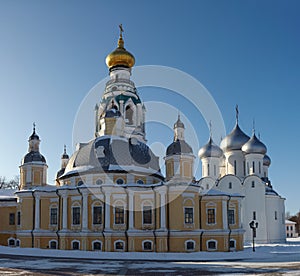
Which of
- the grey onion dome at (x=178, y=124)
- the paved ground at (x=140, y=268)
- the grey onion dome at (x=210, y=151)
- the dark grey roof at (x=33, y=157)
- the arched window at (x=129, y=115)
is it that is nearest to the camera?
the paved ground at (x=140, y=268)

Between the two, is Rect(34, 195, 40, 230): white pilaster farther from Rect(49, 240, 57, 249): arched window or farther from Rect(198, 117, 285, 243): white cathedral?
Rect(198, 117, 285, 243): white cathedral

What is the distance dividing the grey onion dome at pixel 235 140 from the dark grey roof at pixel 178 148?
1642cm

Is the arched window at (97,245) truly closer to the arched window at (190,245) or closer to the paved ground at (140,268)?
the arched window at (190,245)

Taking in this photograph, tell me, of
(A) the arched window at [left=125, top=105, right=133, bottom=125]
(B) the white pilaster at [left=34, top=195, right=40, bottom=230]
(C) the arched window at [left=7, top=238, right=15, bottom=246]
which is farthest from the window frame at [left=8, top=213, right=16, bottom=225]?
(A) the arched window at [left=125, top=105, right=133, bottom=125]

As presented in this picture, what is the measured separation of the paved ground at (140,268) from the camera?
18.0 metres

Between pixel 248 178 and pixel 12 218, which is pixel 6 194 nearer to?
pixel 12 218

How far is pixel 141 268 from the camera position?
19812mm

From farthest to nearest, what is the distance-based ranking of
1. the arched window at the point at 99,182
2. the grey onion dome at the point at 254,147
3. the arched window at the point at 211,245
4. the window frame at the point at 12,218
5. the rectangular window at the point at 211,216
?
the grey onion dome at the point at 254,147
the window frame at the point at 12,218
the arched window at the point at 99,182
the rectangular window at the point at 211,216
the arched window at the point at 211,245

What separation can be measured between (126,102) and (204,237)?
52.2 feet

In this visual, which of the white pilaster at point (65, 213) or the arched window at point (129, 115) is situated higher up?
the arched window at point (129, 115)

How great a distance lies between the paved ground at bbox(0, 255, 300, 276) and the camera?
17984 millimetres

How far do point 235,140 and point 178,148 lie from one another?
17.6 m


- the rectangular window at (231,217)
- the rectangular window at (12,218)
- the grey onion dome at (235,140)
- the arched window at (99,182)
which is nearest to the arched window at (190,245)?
the rectangular window at (231,217)

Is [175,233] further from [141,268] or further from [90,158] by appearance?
[141,268]
